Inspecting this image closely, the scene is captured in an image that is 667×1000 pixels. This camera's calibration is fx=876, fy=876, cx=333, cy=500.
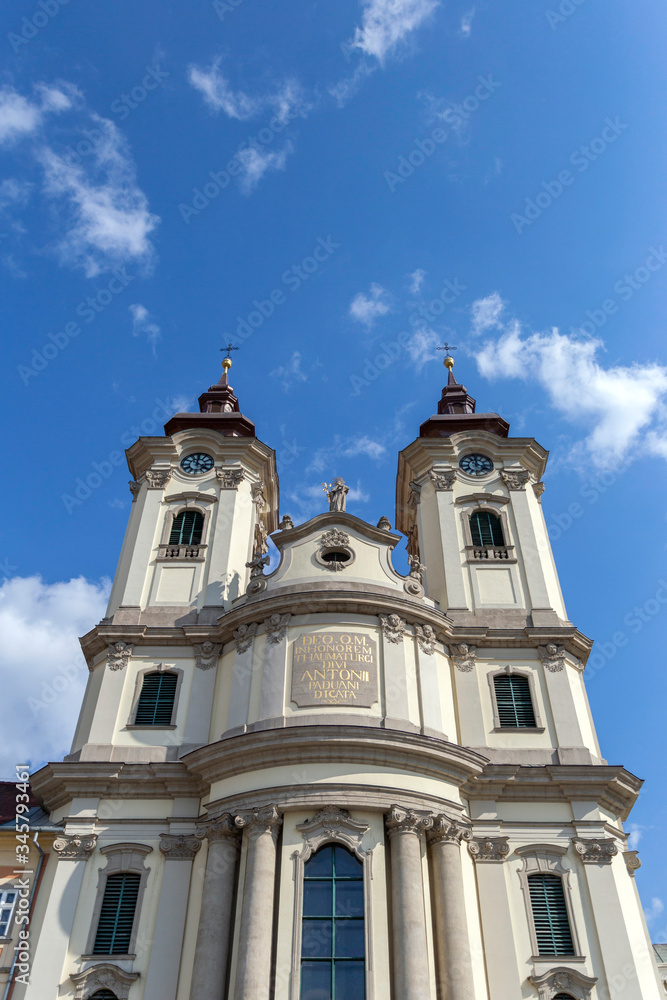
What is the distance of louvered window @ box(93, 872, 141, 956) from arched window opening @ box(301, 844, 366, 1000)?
14.6 ft

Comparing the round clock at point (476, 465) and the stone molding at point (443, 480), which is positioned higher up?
the round clock at point (476, 465)

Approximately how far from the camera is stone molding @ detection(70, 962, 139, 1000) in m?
19.2

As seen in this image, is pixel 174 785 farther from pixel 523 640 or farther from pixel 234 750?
pixel 523 640

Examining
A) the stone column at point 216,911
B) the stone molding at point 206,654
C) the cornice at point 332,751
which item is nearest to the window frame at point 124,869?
the stone column at point 216,911

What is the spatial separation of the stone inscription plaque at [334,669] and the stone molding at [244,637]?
4.96 ft

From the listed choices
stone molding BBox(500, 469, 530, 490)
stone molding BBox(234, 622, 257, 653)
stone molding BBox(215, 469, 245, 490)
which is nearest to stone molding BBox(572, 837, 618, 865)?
stone molding BBox(234, 622, 257, 653)

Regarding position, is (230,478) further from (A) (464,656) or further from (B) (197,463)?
(A) (464,656)

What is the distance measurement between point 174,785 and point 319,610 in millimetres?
5847

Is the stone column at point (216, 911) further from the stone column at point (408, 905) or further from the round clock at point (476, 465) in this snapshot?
the round clock at point (476, 465)

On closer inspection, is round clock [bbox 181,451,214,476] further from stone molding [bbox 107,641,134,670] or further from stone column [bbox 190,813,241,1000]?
stone column [bbox 190,813,241,1000]

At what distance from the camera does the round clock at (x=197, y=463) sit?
102 feet

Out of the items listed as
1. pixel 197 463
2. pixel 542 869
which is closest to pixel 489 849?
pixel 542 869

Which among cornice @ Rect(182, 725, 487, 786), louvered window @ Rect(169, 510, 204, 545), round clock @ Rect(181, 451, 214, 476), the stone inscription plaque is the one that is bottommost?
cornice @ Rect(182, 725, 487, 786)

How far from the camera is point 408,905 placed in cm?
1872
